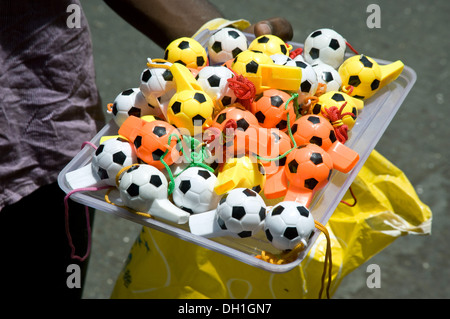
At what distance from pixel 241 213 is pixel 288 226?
0.10 meters

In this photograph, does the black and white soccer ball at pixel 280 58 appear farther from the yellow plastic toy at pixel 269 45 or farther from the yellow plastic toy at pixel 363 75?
the yellow plastic toy at pixel 363 75

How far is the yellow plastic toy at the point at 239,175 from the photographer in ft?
3.90

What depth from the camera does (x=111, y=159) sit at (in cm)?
122

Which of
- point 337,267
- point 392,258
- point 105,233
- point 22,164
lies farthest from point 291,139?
point 105,233

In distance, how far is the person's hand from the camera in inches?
60.8

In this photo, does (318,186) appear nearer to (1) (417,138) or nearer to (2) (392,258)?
(2) (392,258)

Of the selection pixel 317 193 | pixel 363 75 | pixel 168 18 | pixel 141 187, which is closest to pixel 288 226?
pixel 317 193

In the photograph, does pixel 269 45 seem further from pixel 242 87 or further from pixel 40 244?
pixel 40 244

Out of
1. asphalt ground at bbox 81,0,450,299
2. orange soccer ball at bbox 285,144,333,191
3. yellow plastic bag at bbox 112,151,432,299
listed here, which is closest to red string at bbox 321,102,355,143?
orange soccer ball at bbox 285,144,333,191

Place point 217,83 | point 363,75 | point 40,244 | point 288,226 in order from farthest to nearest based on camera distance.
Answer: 1. point 40,244
2. point 363,75
3. point 217,83
4. point 288,226

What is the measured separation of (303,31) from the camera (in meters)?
3.12

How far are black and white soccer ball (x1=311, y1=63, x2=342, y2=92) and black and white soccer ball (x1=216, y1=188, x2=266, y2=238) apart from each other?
0.42 m
